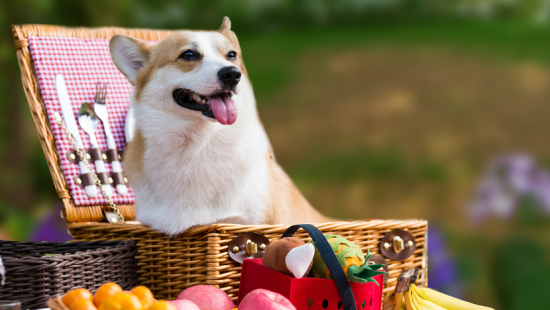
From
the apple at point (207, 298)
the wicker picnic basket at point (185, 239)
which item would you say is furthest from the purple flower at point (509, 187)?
the apple at point (207, 298)

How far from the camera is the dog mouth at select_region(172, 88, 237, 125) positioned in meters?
1.27

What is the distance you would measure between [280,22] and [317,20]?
25 centimetres

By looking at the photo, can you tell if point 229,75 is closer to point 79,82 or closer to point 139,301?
point 139,301

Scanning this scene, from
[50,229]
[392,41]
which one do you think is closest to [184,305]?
[50,229]

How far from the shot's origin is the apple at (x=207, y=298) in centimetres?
108

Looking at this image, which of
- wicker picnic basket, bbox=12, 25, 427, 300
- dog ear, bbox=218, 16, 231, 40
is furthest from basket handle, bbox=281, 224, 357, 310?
dog ear, bbox=218, 16, 231, 40

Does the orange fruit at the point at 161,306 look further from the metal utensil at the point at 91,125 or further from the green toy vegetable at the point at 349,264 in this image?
the metal utensil at the point at 91,125

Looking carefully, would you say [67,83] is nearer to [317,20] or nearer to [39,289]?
[39,289]

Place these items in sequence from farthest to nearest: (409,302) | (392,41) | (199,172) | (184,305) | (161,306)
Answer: (392,41)
(199,172)
(409,302)
(184,305)
(161,306)

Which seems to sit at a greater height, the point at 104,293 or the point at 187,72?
the point at 187,72

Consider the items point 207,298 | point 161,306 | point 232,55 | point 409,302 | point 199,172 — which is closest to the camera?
point 161,306

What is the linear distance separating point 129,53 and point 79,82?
503 mm

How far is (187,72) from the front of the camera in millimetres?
1331

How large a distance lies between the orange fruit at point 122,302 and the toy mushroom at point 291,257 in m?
0.28
